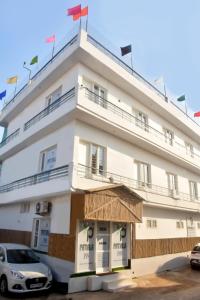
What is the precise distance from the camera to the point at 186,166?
1977 cm

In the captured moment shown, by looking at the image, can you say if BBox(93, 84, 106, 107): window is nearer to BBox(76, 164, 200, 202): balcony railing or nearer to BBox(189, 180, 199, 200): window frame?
BBox(76, 164, 200, 202): balcony railing

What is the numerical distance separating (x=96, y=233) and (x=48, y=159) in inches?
183

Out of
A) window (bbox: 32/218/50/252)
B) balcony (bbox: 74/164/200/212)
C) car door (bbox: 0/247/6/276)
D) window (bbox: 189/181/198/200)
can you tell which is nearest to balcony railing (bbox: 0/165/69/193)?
balcony (bbox: 74/164/200/212)

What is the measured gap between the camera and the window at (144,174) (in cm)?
1485

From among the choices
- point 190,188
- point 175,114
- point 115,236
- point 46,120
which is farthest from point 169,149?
point 46,120

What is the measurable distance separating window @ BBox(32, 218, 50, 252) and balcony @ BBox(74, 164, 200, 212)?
322 cm

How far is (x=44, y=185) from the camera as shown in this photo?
1172 centimetres

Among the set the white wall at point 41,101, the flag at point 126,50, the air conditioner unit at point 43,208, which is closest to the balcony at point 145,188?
the air conditioner unit at point 43,208

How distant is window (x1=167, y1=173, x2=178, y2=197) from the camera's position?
16.9m

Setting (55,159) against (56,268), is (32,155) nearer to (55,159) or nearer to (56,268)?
(55,159)

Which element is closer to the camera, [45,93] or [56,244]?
[56,244]

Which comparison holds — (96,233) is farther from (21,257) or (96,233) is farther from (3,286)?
(3,286)

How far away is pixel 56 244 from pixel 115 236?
9.43 feet

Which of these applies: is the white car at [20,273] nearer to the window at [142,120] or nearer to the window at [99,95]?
the window at [99,95]
